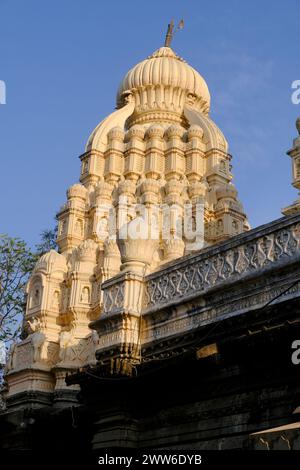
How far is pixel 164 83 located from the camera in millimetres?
27391

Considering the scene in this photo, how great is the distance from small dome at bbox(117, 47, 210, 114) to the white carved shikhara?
4 cm

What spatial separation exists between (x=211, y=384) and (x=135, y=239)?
11.5ft

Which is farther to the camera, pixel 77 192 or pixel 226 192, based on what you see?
pixel 77 192

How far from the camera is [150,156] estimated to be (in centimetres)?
2542

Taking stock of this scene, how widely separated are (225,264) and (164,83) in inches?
700

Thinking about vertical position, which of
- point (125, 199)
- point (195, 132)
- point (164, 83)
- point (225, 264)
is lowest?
point (225, 264)

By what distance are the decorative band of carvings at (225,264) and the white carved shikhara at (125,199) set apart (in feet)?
13.8

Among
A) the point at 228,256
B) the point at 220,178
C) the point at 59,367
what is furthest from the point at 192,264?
the point at 220,178

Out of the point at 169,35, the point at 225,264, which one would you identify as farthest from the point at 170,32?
the point at 225,264

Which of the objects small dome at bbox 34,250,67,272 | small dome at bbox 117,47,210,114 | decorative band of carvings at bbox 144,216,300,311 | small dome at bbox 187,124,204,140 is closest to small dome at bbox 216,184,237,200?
small dome at bbox 187,124,204,140

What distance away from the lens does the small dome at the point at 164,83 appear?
1078 inches

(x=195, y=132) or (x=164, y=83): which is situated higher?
(x=164, y=83)

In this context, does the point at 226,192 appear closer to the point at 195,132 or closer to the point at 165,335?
the point at 195,132
